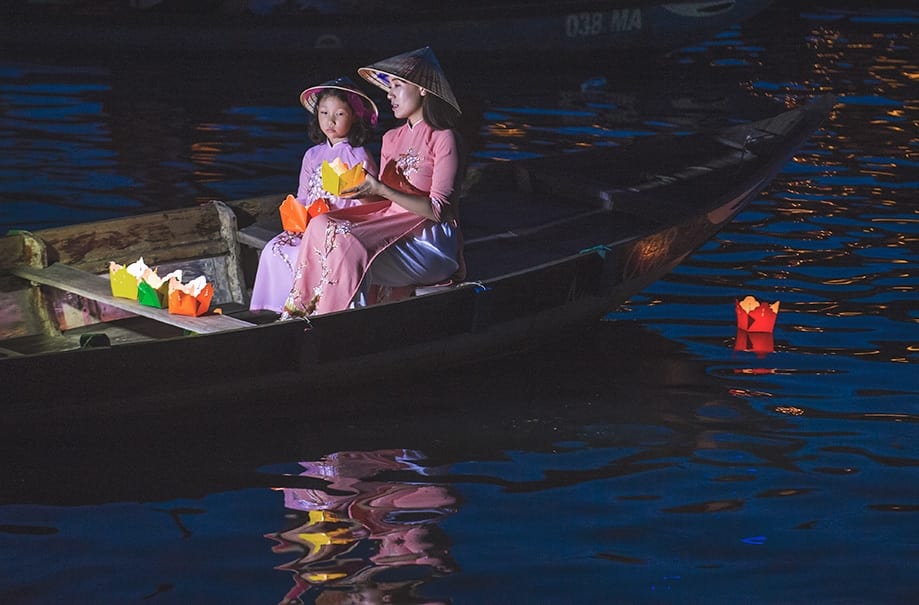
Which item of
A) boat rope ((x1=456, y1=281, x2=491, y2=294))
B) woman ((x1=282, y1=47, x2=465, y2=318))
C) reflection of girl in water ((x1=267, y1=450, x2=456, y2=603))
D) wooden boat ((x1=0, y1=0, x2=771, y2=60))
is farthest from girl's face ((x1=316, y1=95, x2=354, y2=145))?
wooden boat ((x1=0, y1=0, x2=771, y2=60))

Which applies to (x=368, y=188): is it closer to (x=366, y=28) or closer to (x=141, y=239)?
(x=141, y=239)

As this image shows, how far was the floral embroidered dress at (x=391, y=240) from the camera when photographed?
19.2 ft

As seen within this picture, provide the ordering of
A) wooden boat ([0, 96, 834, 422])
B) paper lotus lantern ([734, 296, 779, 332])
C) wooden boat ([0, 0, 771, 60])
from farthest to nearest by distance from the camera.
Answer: wooden boat ([0, 0, 771, 60]) → paper lotus lantern ([734, 296, 779, 332]) → wooden boat ([0, 96, 834, 422])

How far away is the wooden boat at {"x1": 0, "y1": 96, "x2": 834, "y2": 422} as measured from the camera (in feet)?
16.9

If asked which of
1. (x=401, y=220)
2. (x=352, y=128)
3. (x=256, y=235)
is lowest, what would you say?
(x=256, y=235)

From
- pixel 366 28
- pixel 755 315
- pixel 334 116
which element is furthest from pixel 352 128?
pixel 366 28

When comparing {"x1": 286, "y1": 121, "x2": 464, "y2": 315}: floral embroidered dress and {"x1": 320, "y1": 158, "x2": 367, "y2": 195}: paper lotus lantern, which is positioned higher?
{"x1": 320, "y1": 158, "x2": 367, "y2": 195}: paper lotus lantern

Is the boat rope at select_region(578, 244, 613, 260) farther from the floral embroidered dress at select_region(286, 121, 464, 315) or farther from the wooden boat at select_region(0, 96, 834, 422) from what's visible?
the floral embroidered dress at select_region(286, 121, 464, 315)

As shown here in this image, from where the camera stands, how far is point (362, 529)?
15.6 feet

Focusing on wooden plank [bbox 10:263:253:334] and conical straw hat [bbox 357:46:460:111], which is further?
conical straw hat [bbox 357:46:460:111]

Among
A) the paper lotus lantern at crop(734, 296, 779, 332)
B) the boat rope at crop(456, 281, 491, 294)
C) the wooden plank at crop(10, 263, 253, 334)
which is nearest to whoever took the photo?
the wooden plank at crop(10, 263, 253, 334)

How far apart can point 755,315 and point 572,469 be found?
6.80 ft

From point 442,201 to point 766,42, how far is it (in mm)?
13935

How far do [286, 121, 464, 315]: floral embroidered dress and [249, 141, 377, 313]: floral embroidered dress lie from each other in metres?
0.32
